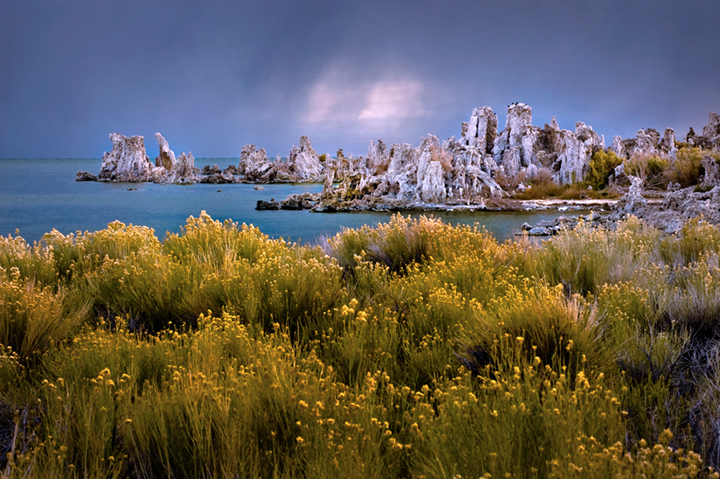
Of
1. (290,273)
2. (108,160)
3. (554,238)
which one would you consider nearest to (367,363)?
(290,273)

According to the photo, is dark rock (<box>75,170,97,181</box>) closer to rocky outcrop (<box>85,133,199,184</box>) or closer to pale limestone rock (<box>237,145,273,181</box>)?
rocky outcrop (<box>85,133,199,184</box>)

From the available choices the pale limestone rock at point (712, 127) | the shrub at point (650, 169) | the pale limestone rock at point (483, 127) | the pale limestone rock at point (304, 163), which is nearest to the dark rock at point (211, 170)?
the pale limestone rock at point (304, 163)

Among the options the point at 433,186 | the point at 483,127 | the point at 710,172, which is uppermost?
the point at 483,127

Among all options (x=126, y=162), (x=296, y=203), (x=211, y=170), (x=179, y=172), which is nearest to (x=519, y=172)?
(x=296, y=203)

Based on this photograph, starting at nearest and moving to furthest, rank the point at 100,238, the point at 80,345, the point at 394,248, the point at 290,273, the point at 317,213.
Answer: the point at 80,345, the point at 290,273, the point at 100,238, the point at 394,248, the point at 317,213

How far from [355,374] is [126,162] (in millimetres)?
95227

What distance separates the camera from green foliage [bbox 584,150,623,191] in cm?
4372

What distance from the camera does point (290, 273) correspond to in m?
4.63

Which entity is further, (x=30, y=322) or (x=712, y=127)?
(x=712, y=127)

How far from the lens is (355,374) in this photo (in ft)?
10.5

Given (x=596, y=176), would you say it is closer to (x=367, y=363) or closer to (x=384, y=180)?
(x=384, y=180)

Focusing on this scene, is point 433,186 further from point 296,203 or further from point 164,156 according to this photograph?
point 164,156

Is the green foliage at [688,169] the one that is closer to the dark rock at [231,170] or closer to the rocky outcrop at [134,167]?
the rocky outcrop at [134,167]

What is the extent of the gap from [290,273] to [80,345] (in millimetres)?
1979
